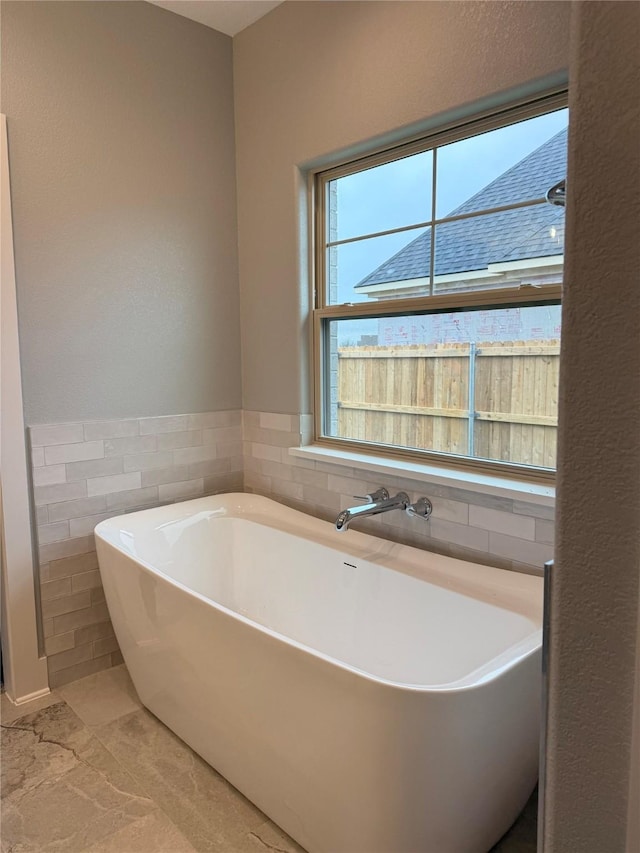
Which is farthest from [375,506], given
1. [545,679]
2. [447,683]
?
[545,679]

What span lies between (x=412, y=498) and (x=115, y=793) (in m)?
1.37

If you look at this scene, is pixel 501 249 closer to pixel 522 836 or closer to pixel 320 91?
pixel 320 91

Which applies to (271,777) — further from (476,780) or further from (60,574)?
(60,574)

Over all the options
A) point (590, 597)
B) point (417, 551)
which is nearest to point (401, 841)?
point (417, 551)

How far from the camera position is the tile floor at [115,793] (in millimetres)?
1669

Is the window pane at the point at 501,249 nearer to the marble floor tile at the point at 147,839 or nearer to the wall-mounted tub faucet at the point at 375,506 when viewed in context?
the wall-mounted tub faucet at the point at 375,506

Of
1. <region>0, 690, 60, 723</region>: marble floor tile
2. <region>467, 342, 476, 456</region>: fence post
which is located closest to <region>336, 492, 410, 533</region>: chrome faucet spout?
<region>467, 342, 476, 456</region>: fence post

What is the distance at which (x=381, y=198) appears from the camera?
94.0 inches

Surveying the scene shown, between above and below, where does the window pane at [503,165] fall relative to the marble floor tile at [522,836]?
above

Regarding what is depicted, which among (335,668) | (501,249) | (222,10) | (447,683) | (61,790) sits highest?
(222,10)

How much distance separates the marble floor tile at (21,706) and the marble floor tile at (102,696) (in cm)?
4

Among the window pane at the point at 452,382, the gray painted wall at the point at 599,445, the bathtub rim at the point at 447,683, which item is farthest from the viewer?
the window pane at the point at 452,382

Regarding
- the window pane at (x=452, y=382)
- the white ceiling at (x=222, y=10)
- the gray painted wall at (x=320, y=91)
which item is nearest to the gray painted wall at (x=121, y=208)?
the white ceiling at (x=222, y=10)

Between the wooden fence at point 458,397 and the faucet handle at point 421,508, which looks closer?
the wooden fence at point 458,397
